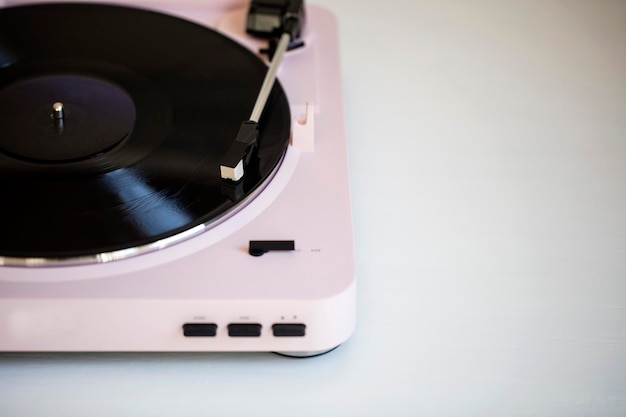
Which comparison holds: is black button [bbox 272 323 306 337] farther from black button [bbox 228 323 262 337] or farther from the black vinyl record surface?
the black vinyl record surface

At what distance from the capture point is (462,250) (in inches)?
39.9

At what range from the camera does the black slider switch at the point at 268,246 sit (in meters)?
0.87

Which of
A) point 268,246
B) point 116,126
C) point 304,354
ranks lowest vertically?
point 304,354

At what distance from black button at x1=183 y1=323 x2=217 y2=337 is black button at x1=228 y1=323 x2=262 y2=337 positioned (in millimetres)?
17

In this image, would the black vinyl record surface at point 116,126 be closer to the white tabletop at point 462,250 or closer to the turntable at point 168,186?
the turntable at point 168,186

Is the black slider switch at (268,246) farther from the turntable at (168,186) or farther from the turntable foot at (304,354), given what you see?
the turntable foot at (304,354)

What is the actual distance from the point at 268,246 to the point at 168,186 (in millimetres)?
136

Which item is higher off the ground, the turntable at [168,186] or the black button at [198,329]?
the turntable at [168,186]

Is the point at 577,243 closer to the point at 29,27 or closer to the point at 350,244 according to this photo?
the point at 350,244

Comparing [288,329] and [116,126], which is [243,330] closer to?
[288,329]

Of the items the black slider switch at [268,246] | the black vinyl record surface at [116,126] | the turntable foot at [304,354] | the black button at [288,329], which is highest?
the black vinyl record surface at [116,126]

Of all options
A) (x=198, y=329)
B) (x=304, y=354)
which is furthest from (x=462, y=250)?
(x=198, y=329)

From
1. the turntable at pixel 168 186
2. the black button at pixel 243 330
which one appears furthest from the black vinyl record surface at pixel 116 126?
the black button at pixel 243 330

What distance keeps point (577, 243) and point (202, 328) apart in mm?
483
